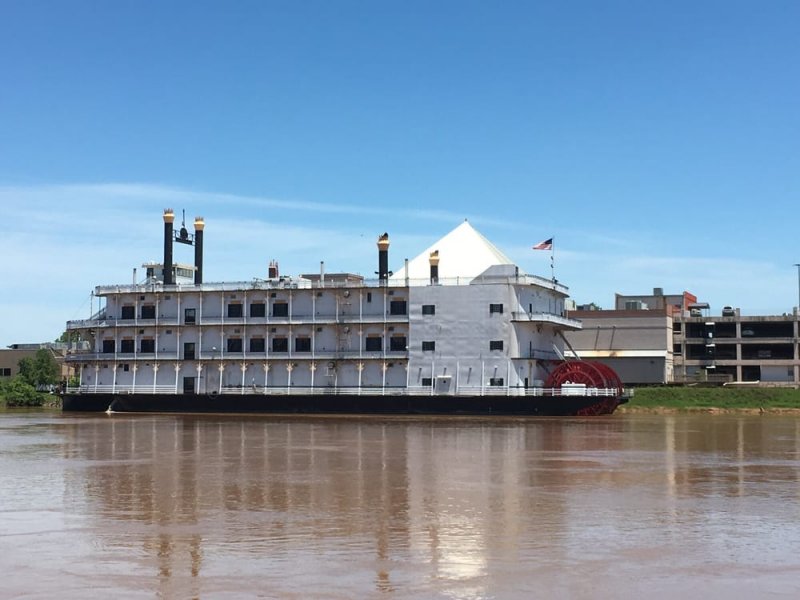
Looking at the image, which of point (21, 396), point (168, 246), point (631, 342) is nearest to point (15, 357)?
point (21, 396)

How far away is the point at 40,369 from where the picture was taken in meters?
101

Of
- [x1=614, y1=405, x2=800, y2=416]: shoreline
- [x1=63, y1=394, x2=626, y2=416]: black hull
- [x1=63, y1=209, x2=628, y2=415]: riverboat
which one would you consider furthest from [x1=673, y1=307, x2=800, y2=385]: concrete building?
[x1=63, y1=394, x2=626, y2=416]: black hull

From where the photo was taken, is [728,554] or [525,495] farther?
[525,495]

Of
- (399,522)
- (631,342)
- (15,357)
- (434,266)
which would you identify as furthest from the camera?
(15,357)

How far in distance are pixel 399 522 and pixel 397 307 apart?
5058cm

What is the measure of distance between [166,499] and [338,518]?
15.0 ft

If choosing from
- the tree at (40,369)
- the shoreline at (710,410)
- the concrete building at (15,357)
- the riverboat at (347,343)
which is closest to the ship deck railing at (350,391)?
the riverboat at (347,343)

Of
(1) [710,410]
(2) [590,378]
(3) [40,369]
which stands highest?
(3) [40,369]

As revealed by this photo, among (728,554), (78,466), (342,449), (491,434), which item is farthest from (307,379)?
(728,554)

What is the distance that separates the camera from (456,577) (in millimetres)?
13453

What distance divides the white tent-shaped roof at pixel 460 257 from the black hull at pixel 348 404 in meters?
10.0

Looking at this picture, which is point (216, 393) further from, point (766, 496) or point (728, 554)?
point (728, 554)

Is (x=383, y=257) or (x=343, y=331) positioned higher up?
(x=383, y=257)

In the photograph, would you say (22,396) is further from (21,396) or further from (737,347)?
(737,347)
